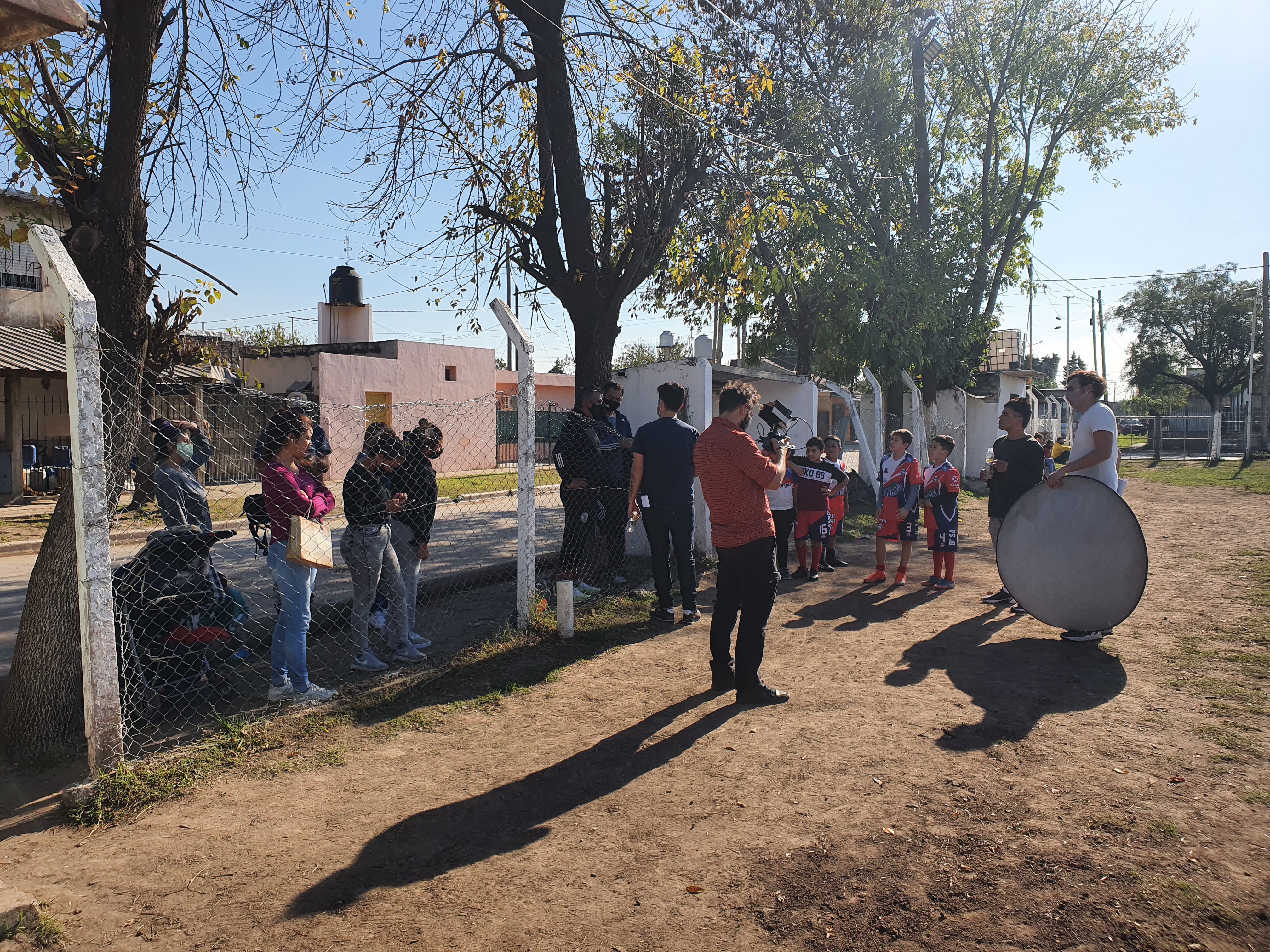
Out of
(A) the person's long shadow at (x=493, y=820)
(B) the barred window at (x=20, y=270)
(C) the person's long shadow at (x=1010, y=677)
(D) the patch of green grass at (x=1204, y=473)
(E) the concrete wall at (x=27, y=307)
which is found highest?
(B) the barred window at (x=20, y=270)

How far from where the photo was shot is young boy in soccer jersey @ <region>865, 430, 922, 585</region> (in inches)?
298

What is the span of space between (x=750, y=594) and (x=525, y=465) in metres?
1.98

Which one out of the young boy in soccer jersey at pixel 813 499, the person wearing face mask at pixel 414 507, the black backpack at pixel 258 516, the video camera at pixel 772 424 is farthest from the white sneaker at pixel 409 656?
the young boy in soccer jersey at pixel 813 499

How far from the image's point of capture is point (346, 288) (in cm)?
2641

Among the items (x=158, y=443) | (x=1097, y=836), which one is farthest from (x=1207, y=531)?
(x=158, y=443)

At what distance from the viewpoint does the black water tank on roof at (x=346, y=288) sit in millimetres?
26391

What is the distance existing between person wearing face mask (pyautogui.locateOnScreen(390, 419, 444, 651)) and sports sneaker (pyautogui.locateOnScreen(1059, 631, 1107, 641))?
4577 mm

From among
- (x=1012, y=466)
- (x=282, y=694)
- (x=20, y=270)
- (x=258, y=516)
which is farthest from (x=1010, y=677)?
(x=20, y=270)

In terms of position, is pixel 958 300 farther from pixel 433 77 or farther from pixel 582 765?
pixel 582 765

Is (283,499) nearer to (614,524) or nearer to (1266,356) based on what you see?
(614,524)

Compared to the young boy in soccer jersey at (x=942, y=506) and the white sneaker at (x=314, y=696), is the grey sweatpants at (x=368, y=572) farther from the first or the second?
the young boy in soccer jersey at (x=942, y=506)

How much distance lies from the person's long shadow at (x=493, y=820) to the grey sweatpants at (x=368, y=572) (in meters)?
1.93

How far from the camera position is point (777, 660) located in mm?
5348

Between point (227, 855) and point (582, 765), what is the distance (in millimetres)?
1524
